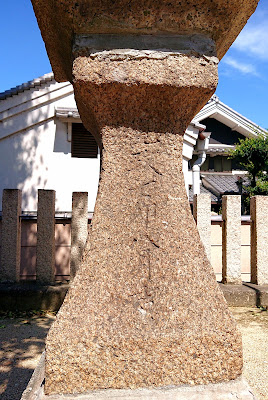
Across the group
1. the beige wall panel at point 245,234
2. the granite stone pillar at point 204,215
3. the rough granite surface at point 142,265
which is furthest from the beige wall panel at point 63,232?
the rough granite surface at point 142,265

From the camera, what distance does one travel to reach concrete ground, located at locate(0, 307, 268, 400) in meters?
2.26

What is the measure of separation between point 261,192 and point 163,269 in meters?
11.0

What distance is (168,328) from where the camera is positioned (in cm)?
125

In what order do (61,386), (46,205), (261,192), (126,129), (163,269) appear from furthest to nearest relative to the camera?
(261,192), (46,205), (126,129), (163,269), (61,386)

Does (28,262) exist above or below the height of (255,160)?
below

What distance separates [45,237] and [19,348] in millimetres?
1440

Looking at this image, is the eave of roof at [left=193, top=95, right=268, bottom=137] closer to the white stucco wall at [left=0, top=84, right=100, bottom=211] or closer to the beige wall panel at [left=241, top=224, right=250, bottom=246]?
the white stucco wall at [left=0, top=84, right=100, bottom=211]

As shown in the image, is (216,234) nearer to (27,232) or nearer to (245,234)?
(245,234)

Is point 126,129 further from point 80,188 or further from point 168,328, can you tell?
point 80,188

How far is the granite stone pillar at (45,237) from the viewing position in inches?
160

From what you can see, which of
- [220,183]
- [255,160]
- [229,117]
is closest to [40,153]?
[255,160]

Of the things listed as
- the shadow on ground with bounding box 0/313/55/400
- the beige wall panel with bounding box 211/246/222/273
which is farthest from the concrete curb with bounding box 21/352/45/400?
the beige wall panel with bounding box 211/246/222/273

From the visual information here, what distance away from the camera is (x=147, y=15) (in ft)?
4.55

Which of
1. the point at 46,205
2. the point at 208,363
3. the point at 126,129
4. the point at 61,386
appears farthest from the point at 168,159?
the point at 46,205
